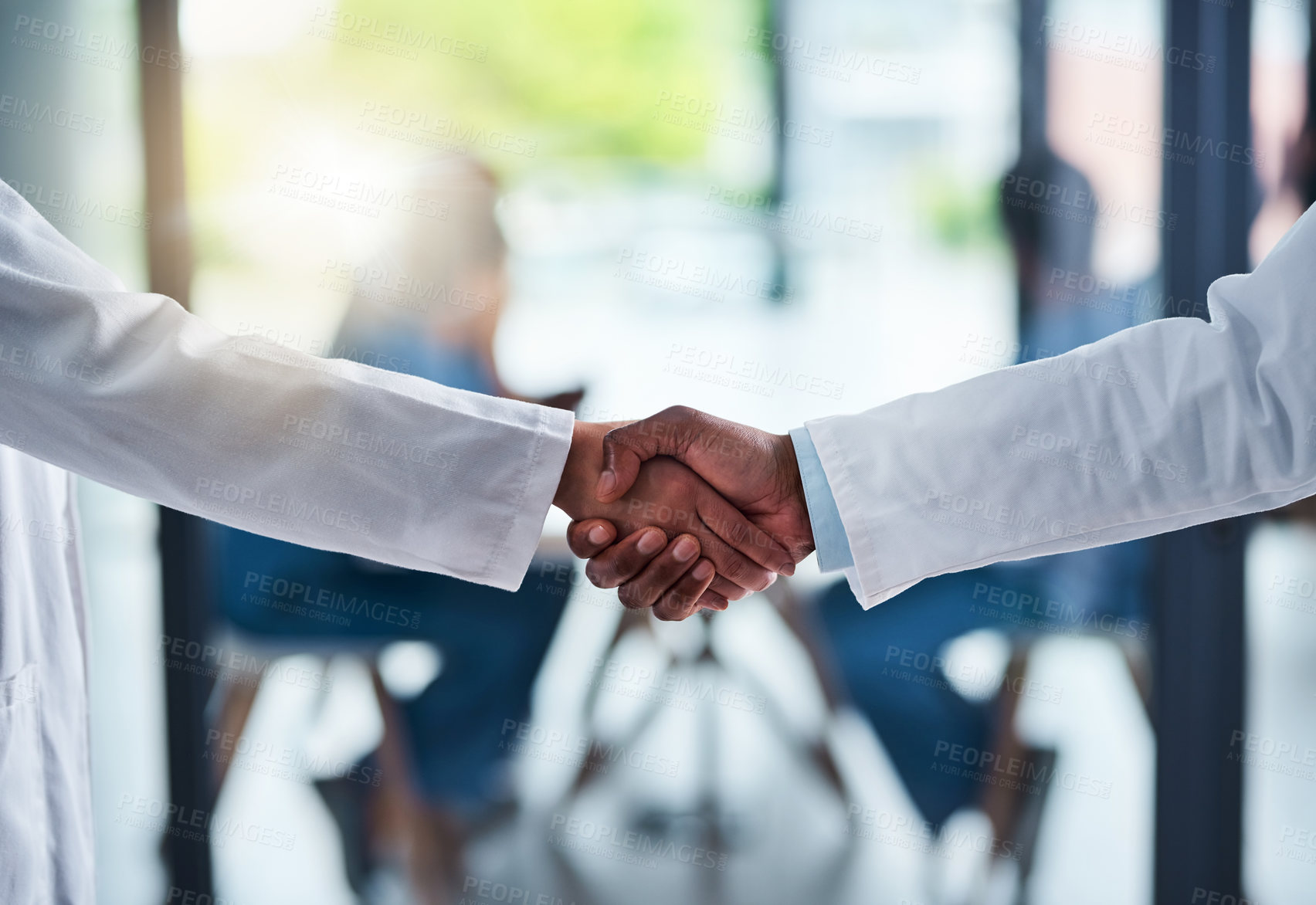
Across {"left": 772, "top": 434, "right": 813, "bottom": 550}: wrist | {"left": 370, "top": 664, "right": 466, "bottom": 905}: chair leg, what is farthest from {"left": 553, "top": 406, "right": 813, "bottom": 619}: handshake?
{"left": 370, "top": 664, "right": 466, "bottom": 905}: chair leg

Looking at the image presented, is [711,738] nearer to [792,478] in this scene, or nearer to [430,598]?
[430,598]

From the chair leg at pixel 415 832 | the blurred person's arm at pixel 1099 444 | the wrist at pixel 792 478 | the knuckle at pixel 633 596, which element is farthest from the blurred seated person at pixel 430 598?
the blurred person's arm at pixel 1099 444

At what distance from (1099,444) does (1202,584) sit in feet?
2.60

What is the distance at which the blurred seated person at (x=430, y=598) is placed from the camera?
1501mm

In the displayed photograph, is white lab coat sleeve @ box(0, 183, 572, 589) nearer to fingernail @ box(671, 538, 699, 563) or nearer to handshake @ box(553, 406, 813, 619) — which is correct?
handshake @ box(553, 406, 813, 619)

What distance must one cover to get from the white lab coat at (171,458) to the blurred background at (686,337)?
53 centimetres

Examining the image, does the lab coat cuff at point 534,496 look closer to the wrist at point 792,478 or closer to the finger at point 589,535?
the finger at point 589,535

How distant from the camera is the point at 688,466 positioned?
1207 mm

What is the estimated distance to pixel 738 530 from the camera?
121cm


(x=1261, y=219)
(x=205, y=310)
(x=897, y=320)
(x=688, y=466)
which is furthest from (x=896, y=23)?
(x=205, y=310)

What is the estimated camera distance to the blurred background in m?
1.50

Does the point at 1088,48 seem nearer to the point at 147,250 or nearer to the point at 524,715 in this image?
the point at 524,715

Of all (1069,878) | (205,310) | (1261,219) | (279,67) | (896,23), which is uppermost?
(896,23)

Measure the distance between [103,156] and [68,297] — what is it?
2.61ft
